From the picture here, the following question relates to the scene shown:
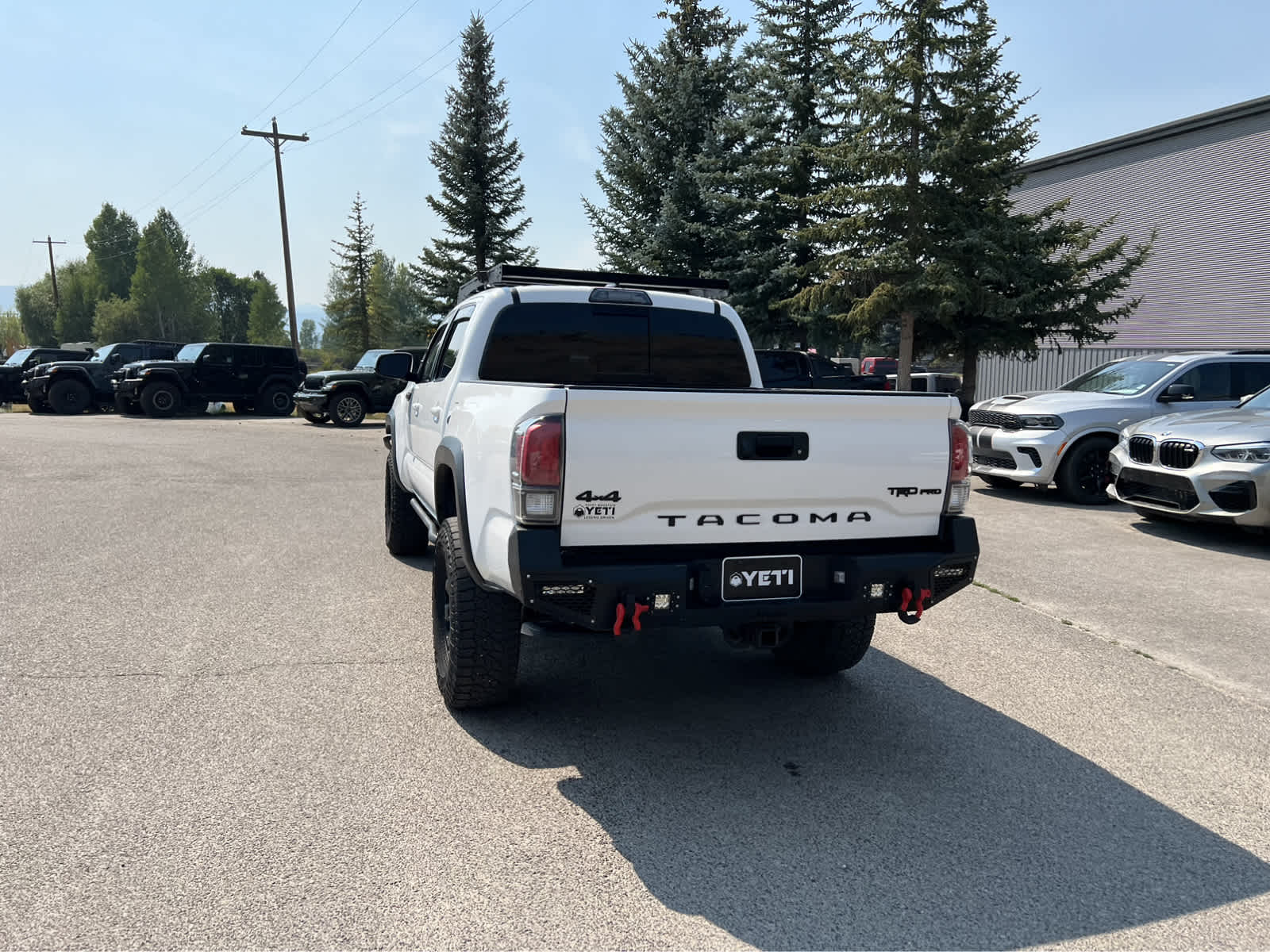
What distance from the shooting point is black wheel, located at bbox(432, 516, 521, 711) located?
3967 mm

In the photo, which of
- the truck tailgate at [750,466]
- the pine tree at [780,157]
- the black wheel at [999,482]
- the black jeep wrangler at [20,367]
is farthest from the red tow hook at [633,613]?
the black jeep wrangler at [20,367]

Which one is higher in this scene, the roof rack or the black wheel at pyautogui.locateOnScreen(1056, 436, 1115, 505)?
the roof rack

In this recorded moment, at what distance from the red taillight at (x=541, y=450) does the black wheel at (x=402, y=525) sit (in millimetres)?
4363

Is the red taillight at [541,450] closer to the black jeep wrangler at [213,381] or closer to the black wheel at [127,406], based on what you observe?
the black jeep wrangler at [213,381]

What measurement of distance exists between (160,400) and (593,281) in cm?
2146

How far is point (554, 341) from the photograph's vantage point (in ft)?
17.5

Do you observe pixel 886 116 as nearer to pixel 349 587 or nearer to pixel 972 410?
pixel 972 410

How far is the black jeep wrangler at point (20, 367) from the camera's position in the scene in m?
28.2

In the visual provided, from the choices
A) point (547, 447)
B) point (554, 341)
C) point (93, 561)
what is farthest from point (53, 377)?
point (547, 447)

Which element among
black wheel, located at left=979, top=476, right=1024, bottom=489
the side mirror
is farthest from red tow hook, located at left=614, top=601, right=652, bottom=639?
black wheel, located at left=979, top=476, right=1024, bottom=489

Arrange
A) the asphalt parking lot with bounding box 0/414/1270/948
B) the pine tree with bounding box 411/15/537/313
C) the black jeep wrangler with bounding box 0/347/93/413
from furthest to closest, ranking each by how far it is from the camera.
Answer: the pine tree with bounding box 411/15/537/313
the black jeep wrangler with bounding box 0/347/93/413
the asphalt parking lot with bounding box 0/414/1270/948

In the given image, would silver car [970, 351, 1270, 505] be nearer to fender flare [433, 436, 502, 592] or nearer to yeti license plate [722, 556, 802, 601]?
yeti license plate [722, 556, 802, 601]

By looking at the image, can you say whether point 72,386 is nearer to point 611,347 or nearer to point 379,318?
point 611,347

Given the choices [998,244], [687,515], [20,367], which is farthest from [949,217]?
[20,367]
